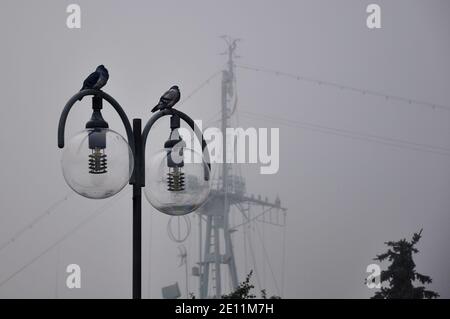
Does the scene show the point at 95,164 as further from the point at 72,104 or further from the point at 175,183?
the point at 175,183

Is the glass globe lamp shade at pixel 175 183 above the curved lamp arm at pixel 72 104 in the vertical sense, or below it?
below

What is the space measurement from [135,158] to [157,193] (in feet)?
1.11

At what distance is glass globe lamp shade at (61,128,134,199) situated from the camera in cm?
645

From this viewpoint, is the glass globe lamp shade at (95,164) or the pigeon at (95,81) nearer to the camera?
the glass globe lamp shade at (95,164)

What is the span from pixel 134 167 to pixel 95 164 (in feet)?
1.70

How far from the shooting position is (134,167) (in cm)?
691

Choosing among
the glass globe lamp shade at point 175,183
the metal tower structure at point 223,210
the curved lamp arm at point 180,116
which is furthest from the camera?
the metal tower structure at point 223,210

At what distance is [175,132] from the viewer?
7105mm

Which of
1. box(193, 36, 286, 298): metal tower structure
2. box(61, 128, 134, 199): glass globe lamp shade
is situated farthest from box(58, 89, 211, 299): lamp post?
box(193, 36, 286, 298): metal tower structure

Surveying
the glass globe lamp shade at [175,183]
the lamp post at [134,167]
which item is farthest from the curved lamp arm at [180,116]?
the glass globe lamp shade at [175,183]

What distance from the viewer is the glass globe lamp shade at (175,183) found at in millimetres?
6879

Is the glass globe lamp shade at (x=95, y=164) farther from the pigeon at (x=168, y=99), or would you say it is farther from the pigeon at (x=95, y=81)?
the pigeon at (x=168, y=99)
